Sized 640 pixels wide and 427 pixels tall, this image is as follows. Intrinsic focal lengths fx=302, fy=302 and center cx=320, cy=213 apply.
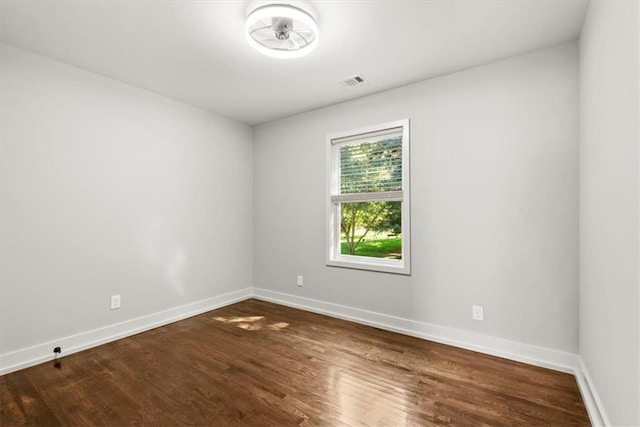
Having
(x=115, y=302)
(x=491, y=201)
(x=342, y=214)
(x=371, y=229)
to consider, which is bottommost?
(x=115, y=302)

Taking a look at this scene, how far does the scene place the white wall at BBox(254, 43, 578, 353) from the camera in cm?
236

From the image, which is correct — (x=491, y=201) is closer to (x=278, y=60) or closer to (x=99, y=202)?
(x=278, y=60)

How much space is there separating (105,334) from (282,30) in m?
3.13

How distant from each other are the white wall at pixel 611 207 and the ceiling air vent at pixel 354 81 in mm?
1707

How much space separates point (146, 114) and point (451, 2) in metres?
3.05

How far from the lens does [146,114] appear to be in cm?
327

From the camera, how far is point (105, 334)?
289 cm

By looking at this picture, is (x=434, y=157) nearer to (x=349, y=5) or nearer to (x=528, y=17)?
(x=528, y=17)

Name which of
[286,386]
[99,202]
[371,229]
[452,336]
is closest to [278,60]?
[371,229]

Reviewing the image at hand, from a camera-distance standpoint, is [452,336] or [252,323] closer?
[452,336]

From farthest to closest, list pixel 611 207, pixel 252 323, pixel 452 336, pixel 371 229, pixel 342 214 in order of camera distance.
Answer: pixel 342 214, pixel 371 229, pixel 252 323, pixel 452 336, pixel 611 207

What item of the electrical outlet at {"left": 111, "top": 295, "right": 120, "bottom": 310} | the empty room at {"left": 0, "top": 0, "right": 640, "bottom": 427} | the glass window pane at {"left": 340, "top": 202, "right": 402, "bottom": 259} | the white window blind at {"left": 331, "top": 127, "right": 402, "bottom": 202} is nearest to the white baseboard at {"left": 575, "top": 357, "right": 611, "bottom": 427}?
the empty room at {"left": 0, "top": 0, "right": 640, "bottom": 427}

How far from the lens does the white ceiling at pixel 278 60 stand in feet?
6.54

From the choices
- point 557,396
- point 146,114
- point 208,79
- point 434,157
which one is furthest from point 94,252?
point 557,396
